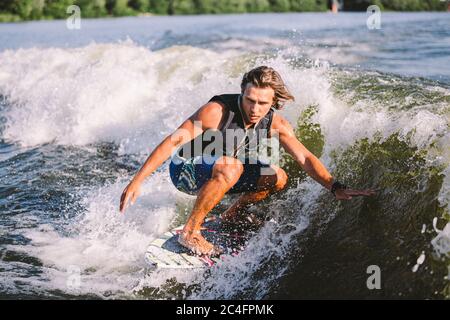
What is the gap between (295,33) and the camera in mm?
23250

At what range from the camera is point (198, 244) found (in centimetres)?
499

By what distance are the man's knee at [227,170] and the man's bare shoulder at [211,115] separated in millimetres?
315

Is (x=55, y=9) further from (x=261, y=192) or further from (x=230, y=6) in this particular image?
(x=261, y=192)

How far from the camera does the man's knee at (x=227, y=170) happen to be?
4.81 meters

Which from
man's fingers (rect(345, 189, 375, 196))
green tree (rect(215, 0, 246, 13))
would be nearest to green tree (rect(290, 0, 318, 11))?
green tree (rect(215, 0, 246, 13))

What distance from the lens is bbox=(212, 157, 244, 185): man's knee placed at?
4.81 m

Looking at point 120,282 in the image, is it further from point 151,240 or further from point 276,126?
point 276,126

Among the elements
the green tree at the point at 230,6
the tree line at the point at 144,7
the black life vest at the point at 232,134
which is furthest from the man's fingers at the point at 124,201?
the green tree at the point at 230,6

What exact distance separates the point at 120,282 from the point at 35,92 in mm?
9280

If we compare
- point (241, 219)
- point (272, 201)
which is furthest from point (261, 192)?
point (272, 201)

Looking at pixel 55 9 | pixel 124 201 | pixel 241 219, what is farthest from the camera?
pixel 55 9

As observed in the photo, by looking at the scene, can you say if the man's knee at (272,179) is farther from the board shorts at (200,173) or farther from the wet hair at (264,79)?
the wet hair at (264,79)

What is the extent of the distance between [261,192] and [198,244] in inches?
35.0

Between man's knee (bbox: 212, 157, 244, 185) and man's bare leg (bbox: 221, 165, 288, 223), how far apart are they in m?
0.46
